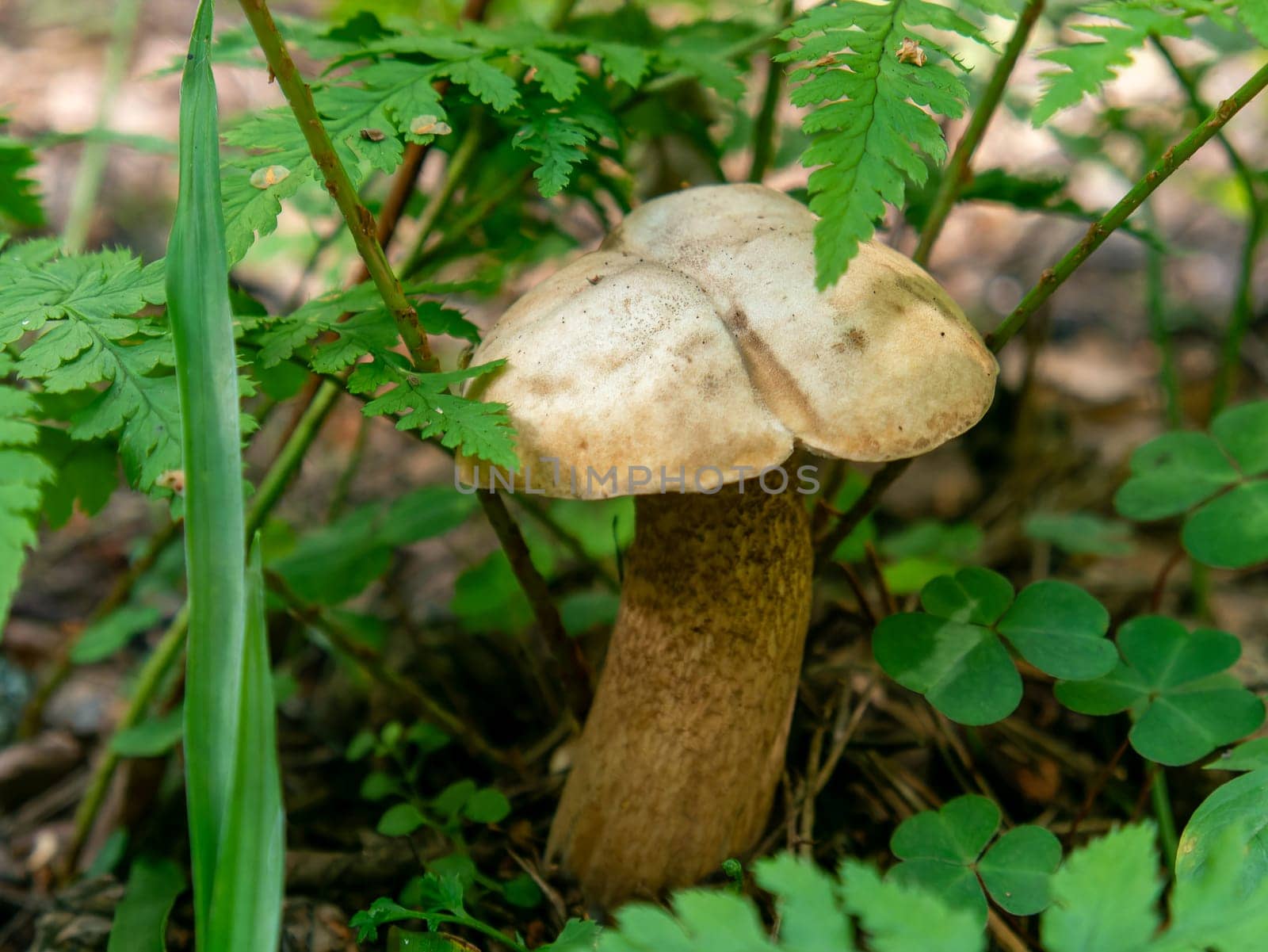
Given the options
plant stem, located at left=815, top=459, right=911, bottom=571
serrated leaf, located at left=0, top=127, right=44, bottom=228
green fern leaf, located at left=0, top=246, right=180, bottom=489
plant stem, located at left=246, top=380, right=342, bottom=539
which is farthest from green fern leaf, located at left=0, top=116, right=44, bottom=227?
plant stem, located at left=815, top=459, right=911, bottom=571

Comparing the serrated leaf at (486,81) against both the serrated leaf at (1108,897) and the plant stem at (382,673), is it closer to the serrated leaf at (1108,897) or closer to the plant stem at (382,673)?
the plant stem at (382,673)

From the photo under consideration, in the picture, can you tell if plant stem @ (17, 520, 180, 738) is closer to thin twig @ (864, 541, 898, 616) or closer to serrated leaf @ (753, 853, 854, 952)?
thin twig @ (864, 541, 898, 616)

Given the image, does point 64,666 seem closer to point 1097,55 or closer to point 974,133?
point 974,133

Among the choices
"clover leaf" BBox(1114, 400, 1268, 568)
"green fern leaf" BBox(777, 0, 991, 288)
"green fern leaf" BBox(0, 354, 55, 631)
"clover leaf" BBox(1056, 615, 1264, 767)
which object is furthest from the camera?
"clover leaf" BBox(1114, 400, 1268, 568)

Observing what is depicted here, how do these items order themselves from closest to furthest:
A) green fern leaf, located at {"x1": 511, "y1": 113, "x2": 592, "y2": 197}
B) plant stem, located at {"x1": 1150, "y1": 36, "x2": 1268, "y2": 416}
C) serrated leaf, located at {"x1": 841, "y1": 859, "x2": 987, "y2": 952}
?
serrated leaf, located at {"x1": 841, "y1": 859, "x2": 987, "y2": 952} → green fern leaf, located at {"x1": 511, "y1": 113, "x2": 592, "y2": 197} → plant stem, located at {"x1": 1150, "y1": 36, "x2": 1268, "y2": 416}

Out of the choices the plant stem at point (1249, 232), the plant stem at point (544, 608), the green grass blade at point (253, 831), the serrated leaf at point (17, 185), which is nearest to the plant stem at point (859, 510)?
the plant stem at point (544, 608)

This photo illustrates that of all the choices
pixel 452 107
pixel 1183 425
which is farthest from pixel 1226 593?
pixel 452 107

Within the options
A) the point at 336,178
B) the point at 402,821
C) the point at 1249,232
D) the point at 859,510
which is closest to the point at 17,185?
the point at 336,178
